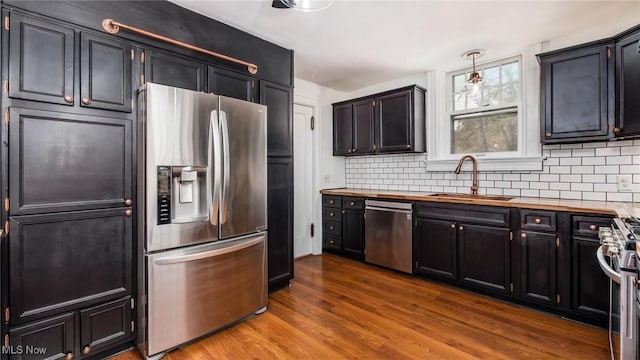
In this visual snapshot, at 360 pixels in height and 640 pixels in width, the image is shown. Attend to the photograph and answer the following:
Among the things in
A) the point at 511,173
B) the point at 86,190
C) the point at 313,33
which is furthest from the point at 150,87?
the point at 511,173

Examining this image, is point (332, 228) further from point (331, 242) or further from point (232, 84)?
point (232, 84)

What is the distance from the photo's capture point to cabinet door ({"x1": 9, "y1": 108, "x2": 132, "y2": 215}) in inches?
62.8

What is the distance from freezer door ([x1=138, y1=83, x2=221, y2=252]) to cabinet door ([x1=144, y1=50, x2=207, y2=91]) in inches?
10.0

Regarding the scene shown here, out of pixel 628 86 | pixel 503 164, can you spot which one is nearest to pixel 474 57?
pixel 503 164

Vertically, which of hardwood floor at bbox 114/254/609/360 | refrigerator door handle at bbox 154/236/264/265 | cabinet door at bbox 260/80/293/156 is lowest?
hardwood floor at bbox 114/254/609/360

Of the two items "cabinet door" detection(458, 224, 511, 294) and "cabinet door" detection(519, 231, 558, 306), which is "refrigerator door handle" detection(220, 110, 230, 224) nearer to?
"cabinet door" detection(458, 224, 511, 294)

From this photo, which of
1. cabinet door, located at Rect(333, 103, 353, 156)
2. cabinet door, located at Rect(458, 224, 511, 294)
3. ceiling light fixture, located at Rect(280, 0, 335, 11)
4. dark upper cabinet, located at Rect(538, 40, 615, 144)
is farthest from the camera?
cabinet door, located at Rect(333, 103, 353, 156)

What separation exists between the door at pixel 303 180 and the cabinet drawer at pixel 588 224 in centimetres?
281

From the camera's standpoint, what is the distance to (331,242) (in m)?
4.14

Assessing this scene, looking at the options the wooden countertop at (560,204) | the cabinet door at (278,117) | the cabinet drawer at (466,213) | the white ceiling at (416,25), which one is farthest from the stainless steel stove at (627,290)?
the cabinet door at (278,117)

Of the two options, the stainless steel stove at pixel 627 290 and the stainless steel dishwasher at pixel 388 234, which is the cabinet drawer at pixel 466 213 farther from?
the stainless steel stove at pixel 627 290

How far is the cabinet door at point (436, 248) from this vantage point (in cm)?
294

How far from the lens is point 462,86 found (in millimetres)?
3553

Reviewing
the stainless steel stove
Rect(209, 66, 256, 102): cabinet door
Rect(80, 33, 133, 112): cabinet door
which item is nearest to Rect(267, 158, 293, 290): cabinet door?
Rect(209, 66, 256, 102): cabinet door
